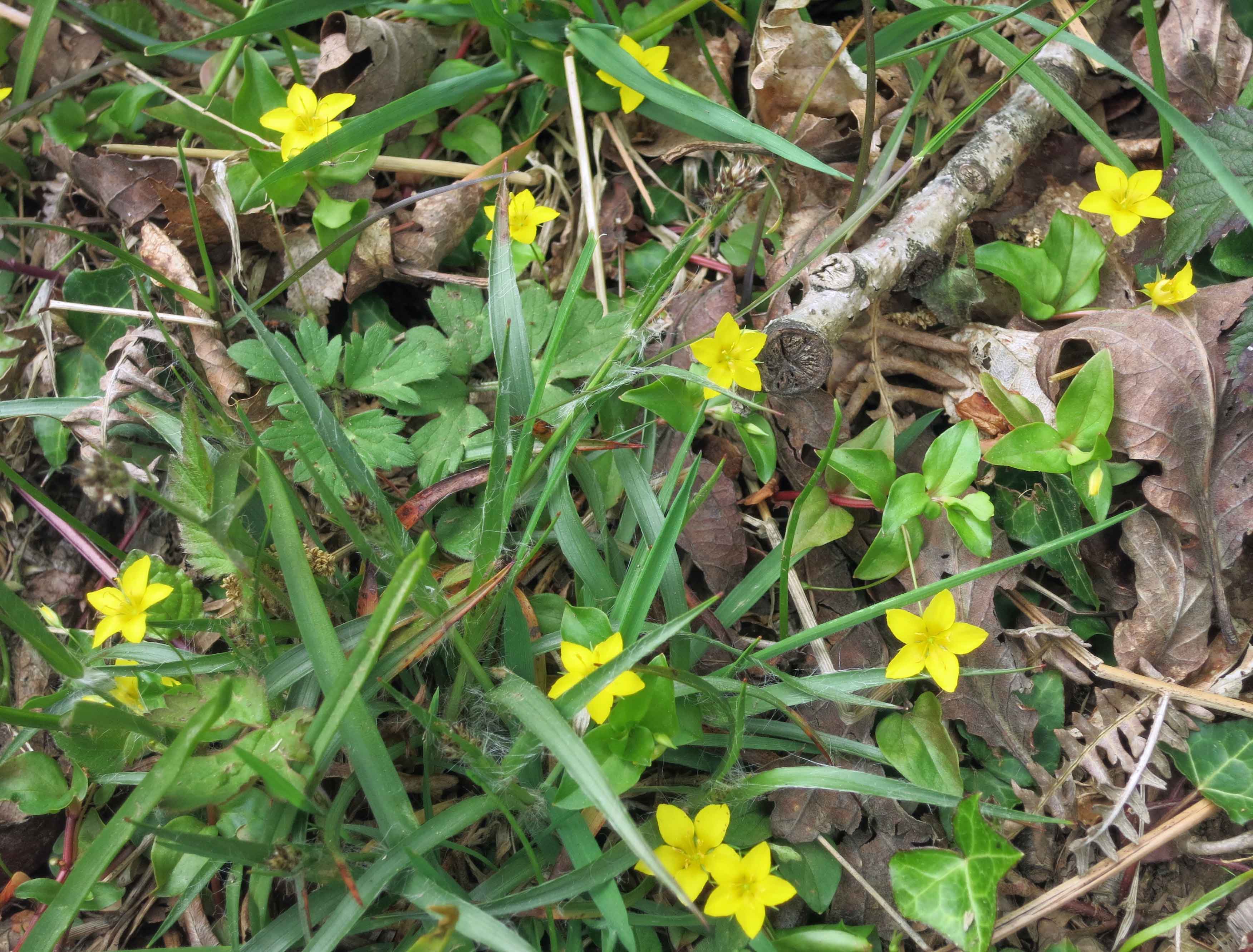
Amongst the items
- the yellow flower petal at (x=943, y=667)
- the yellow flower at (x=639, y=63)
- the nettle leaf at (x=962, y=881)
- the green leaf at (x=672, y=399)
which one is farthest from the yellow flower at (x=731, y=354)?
the nettle leaf at (x=962, y=881)

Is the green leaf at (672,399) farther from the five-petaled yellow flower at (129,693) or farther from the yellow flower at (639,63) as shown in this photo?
the five-petaled yellow flower at (129,693)

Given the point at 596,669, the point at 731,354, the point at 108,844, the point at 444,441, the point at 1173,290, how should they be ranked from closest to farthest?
the point at 108,844 → the point at 596,669 → the point at 731,354 → the point at 1173,290 → the point at 444,441

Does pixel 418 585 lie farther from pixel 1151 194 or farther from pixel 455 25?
pixel 1151 194

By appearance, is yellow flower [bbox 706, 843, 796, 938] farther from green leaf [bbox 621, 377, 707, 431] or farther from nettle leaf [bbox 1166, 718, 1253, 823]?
nettle leaf [bbox 1166, 718, 1253, 823]

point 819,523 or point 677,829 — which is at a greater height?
point 819,523

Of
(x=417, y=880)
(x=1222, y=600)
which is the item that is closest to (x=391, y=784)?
(x=417, y=880)

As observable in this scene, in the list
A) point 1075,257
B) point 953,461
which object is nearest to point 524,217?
point 953,461

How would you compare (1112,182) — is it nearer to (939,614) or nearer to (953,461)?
(953,461)
